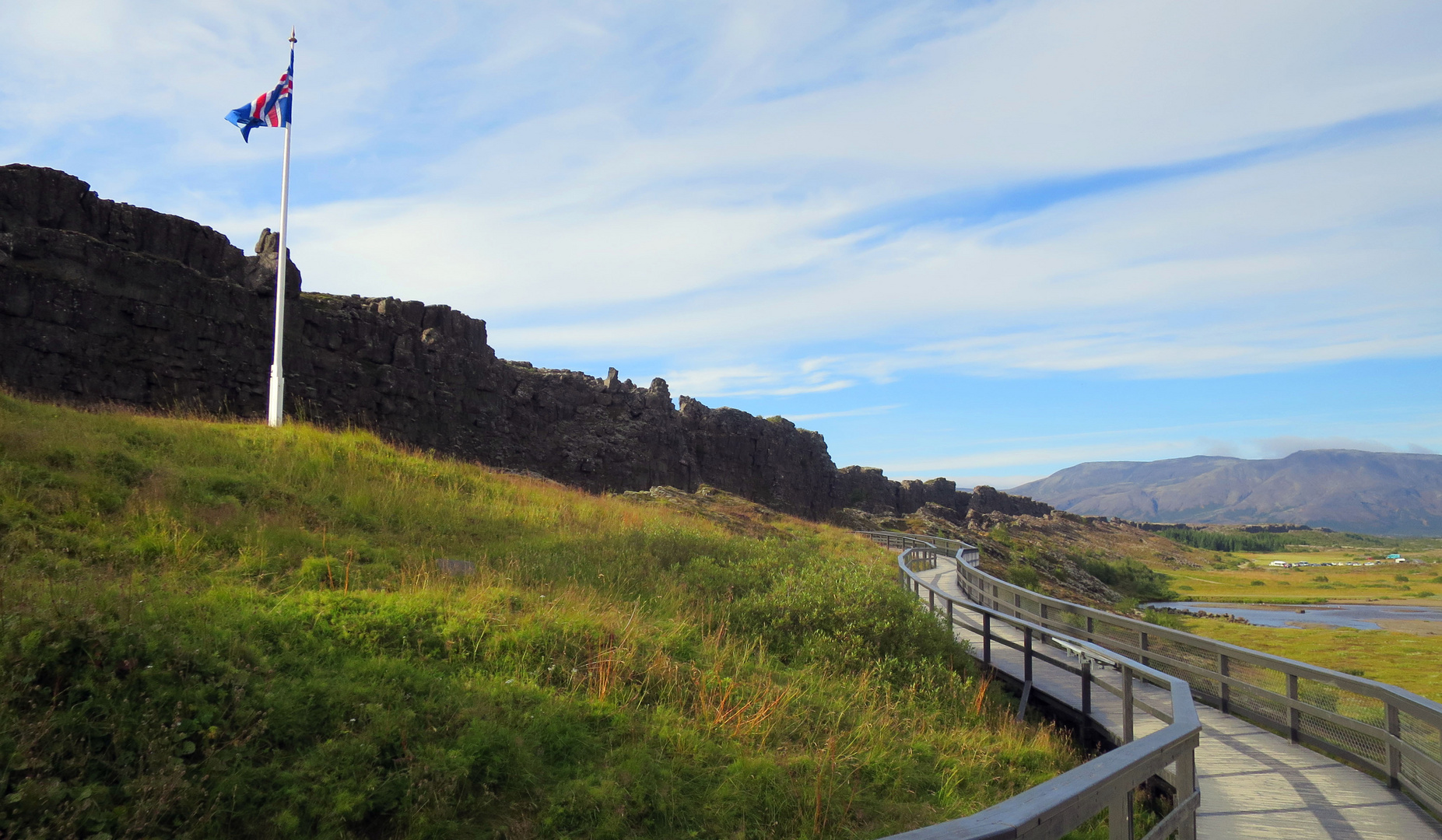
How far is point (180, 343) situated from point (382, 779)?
4666cm

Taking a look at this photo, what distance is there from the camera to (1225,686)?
30.2 ft

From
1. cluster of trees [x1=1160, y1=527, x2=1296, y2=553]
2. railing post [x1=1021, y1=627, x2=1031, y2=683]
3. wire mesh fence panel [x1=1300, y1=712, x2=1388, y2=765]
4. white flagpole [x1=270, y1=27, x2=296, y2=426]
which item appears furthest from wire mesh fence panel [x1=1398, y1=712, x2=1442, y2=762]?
cluster of trees [x1=1160, y1=527, x2=1296, y2=553]

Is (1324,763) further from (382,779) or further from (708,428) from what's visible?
(708,428)

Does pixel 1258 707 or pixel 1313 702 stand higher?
pixel 1313 702

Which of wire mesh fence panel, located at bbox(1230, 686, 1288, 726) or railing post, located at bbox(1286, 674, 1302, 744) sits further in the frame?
wire mesh fence panel, located at bbox(1230, 686, 1288, 726)

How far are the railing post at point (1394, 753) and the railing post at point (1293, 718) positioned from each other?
1.37 m

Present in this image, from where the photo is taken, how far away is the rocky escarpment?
36.8m

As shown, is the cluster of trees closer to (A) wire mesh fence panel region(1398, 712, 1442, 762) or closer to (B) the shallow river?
(B) the shallow river

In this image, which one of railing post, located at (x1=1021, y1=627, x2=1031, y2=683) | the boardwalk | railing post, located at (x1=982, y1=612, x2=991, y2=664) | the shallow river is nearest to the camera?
the boardwalk

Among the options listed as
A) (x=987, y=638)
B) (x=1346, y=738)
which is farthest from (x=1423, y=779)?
(x=987, y=638)

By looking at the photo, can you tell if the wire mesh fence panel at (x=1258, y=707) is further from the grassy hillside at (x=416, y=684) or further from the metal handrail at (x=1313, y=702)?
the grassy hillside at (x=416, y=684)

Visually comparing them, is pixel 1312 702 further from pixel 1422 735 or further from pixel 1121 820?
pixel 1121 820

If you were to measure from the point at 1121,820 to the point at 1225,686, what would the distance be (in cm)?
734

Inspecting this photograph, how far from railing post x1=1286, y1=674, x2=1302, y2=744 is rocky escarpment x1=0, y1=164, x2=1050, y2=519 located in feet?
80.2
